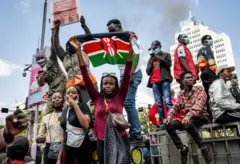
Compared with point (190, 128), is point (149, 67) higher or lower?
higher

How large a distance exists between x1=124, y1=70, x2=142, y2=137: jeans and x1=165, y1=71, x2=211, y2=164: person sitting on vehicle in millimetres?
699

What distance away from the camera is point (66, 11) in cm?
541

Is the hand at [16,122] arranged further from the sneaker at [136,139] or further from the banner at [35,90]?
the banner at [35,90]

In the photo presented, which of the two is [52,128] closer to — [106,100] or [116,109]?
[106,100]

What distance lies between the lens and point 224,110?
383cm

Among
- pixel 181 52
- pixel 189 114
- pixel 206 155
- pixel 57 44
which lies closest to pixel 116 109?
pixel 189 114

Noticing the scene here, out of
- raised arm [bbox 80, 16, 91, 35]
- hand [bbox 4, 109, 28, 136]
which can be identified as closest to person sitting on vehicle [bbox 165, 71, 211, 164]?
raised arm [bbox 80, 16, 91, 35]

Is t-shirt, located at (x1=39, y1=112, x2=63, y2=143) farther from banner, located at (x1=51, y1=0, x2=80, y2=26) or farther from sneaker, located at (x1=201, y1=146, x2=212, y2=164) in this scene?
banner, located at (x1=51, y1=0, x2=80, y2=26)

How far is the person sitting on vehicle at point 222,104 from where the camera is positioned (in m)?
3.76

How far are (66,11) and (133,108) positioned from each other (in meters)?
2.67

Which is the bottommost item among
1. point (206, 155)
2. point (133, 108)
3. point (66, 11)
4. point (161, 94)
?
point (206, 155)

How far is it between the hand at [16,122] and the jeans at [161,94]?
362 centimetres

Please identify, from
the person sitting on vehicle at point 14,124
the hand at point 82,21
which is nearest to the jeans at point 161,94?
the hand at point 82,21

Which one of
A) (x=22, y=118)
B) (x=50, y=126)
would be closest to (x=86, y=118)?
(x=50, y=126)
